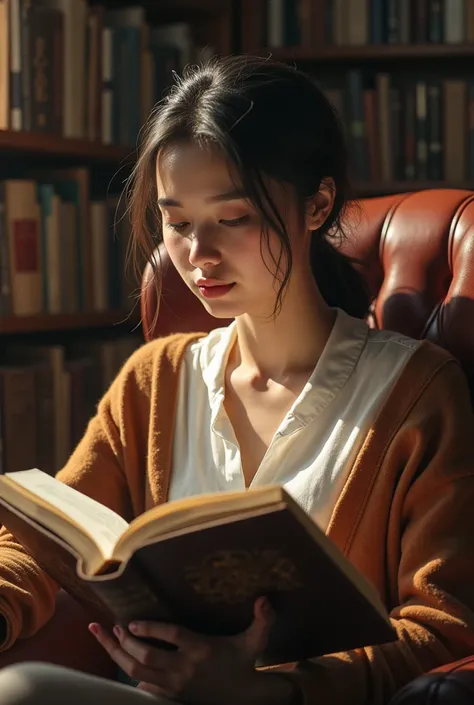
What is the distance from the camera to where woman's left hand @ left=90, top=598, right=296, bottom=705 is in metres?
0.94

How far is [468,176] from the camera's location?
2.62m

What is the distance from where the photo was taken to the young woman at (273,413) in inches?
39.4

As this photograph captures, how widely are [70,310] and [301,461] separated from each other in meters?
1.25

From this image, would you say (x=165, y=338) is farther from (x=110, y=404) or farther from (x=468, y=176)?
(x=468, y=176)

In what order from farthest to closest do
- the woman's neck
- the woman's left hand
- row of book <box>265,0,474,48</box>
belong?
row of book <box>265,0,474,48</box> → the woman's neck → the woman's left hand

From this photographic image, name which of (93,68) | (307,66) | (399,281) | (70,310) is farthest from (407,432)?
(307,66)

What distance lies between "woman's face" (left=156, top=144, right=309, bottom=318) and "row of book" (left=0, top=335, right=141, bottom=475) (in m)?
1.06

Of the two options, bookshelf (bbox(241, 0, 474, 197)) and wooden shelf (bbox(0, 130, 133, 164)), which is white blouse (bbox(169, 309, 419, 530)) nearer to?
wooden shelf (bbox(0, 130, 133, 164))

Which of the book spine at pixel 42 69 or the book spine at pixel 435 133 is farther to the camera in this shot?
the book spine at pixel 435 133

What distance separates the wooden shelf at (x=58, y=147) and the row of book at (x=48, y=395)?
17.3 inches

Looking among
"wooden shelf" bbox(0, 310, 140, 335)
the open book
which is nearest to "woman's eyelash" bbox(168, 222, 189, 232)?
the open book


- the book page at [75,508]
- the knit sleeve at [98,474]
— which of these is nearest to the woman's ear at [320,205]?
the knit sleeve at [98,474]

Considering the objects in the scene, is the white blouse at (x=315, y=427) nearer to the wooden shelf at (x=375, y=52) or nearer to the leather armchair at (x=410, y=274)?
the leather armchair at (x=410, y=274)

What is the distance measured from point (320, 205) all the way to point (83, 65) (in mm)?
1305
